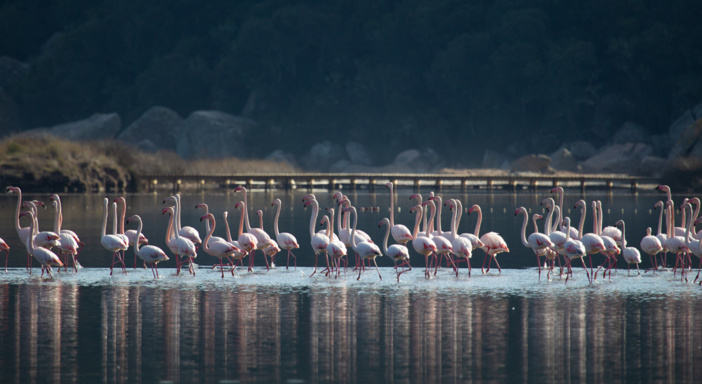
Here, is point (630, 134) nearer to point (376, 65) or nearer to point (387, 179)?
point (376, 65)

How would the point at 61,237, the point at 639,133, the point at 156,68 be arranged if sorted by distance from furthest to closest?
the point at 156,68 → the point at 639,133 → the point at 61,237

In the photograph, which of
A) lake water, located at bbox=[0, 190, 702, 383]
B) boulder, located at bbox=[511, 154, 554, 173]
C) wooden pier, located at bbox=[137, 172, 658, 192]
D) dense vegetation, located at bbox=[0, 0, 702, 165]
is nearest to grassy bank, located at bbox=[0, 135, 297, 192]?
wooden pier, located at bbox=[137, 172, 658, 192]

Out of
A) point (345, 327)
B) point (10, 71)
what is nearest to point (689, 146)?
point (345, 327)

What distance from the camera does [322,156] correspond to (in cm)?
8700

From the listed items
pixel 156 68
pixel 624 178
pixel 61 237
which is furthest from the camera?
pixel 156 68

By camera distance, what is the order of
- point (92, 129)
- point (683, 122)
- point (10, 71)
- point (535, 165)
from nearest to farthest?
point (535, 165)
point (683, 122)
point (92, 129)
point (10, 71)

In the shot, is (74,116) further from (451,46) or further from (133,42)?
(451,46)

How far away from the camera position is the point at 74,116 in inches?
3716

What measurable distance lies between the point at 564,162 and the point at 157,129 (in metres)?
36.2

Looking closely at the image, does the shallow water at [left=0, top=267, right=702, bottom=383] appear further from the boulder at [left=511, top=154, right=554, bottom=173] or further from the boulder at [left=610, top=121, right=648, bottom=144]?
the boulder at [left=610, top=121, right=648, bottom=144]

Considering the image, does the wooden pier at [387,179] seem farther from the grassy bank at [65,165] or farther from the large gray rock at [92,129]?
the large gray rock at [92,129]

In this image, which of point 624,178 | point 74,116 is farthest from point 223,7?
point 624,178

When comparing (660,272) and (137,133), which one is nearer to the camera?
(660,272)

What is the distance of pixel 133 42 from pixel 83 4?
9003 millimetres
